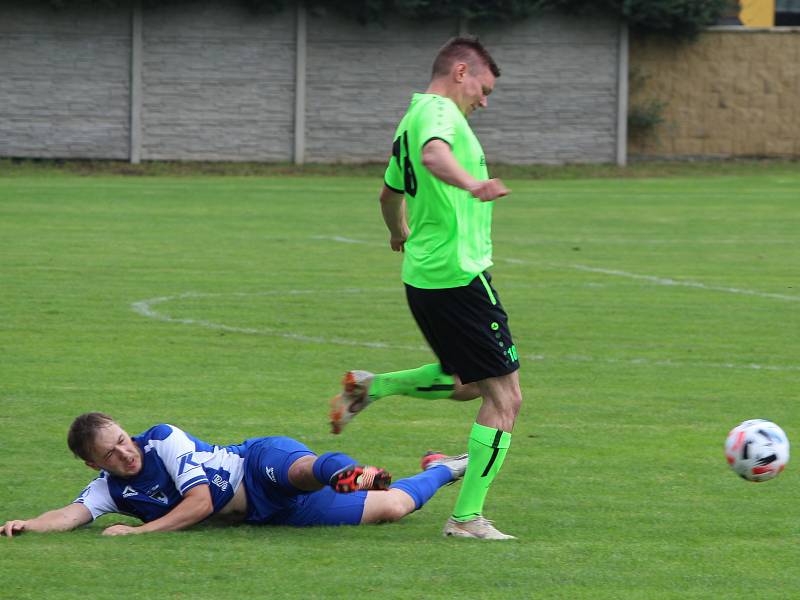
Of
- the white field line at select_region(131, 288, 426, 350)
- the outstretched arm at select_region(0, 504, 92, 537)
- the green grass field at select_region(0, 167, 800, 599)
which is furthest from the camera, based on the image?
the white field line at select_region(131, 288, 426, 350)

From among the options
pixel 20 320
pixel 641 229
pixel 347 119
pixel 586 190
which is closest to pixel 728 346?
pixel 20 320

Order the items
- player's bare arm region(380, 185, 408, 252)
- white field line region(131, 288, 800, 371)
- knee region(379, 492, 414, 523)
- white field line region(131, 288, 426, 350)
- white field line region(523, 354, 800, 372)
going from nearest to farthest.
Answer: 1. knee region(379, 492, 414, 523)
2. player's bare arm region(380, 185, 408, 252)
3. white field line region(523, 354, 800, 372)
4. white field line region(131, 288, 800, 371)
5. white field line region(131, 288, 426, 350)

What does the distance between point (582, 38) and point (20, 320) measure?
25.8 meters

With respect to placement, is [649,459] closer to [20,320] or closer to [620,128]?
[20,320]

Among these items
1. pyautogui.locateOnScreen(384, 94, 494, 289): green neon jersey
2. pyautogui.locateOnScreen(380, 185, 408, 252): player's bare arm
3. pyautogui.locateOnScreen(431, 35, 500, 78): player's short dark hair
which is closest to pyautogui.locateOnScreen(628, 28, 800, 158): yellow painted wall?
pyautogui.locateOnScreen(380, 185, 408, 252): player's bare arm

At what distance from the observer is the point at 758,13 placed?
41344 millimetres

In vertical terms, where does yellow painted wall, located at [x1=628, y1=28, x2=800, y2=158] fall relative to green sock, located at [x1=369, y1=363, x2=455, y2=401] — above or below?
above

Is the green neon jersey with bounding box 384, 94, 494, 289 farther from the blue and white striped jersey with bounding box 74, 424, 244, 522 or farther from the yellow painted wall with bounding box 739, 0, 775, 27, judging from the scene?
the yellow painted wall with bounding box 739, 0, 775, 27

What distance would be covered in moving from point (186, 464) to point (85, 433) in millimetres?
451

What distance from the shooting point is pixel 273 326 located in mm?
13383

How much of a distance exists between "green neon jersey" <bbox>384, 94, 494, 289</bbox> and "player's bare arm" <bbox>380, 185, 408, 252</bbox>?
420 millimetres

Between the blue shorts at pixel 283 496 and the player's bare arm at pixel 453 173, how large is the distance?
4.44 ft

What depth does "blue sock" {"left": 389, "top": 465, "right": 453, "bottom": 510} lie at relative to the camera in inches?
271

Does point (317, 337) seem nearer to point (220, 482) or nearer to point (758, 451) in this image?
point (758, 451)
